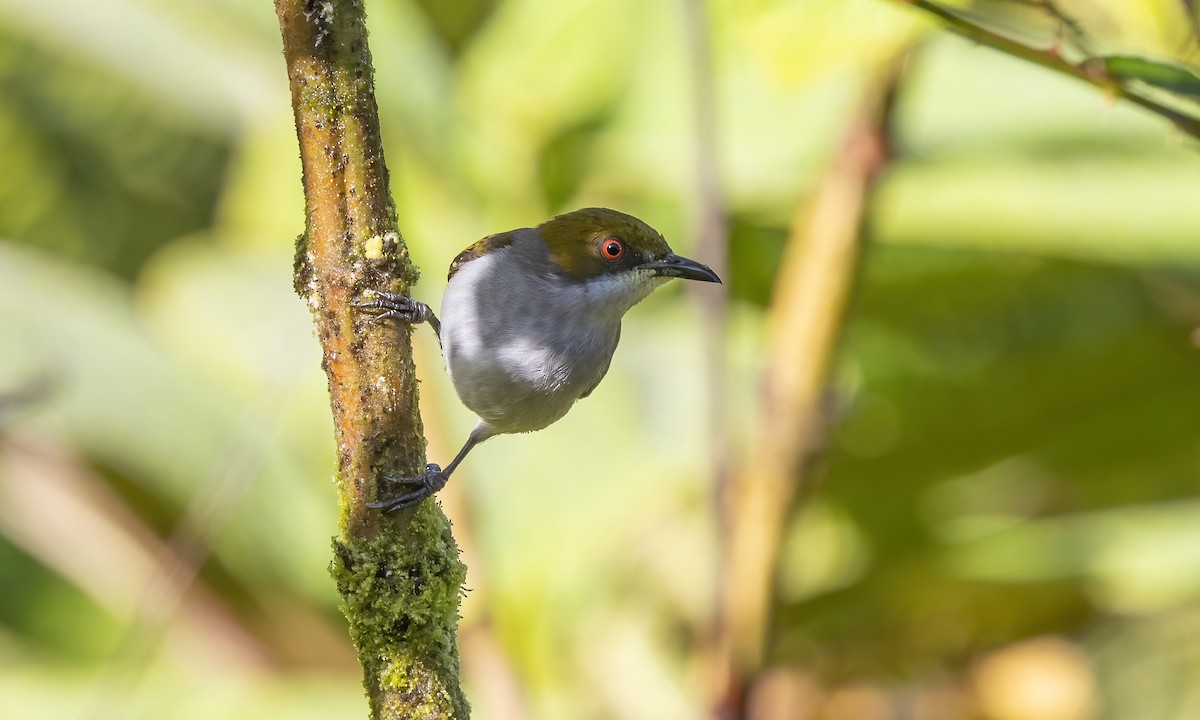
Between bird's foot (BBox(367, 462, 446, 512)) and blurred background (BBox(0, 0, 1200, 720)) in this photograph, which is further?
blurred background (BBox(0, 0, 1200, 720))

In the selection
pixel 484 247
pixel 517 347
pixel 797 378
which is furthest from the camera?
pixel 797 378

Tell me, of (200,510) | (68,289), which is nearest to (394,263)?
(200,510)

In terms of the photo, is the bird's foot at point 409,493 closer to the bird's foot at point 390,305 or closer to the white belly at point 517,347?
the bird's foot at point 390,305

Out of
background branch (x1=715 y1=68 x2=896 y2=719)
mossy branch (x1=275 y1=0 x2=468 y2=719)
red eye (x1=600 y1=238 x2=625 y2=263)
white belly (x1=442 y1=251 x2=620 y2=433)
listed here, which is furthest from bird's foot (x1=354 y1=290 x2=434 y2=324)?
background branch (x1=715 y1=68 x2=896 y2=719)

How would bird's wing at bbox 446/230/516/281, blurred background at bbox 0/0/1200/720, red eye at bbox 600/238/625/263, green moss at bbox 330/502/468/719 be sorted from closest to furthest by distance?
green moss at bbox 330/502/468/719, red eye at bbox 600/238/625/263, bird's wing at bbox 446/230/516/281, blurred background at bbox 0/0/1200/720

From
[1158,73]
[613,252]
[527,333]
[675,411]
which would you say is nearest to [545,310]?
[527,333]

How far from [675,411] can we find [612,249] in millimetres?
1863

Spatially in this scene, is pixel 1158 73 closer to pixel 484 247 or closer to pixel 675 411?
pixel 484 247

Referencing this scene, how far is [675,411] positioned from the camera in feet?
13.3

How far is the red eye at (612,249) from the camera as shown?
224 cm

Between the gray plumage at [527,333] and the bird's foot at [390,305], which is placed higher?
the gray plumage at [527,333]

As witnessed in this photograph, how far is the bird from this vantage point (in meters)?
2.12

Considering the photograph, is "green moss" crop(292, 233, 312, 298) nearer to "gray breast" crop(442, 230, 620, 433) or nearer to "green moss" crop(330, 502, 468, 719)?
"green moss" crop(330, 502, 468, 719)

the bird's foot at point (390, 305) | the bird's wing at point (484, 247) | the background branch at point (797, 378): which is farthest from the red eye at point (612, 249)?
the background branch at point (797, 378)
